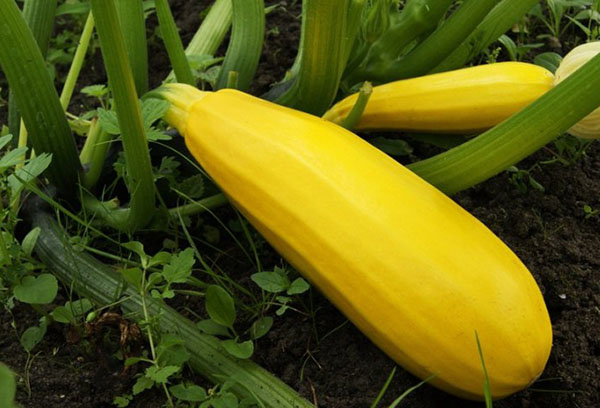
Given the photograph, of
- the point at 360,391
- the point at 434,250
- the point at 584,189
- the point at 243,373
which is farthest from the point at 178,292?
the point at 584,189

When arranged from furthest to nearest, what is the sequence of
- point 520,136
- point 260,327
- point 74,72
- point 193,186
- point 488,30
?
point 74,72
point 488,30
point 193,186
point 260,327
point 520,136

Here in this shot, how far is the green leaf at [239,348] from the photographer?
5.09ft

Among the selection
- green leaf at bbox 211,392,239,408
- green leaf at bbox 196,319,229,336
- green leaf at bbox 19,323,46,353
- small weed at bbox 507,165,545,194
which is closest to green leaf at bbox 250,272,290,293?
green leaf at bbox 196,319,229,336

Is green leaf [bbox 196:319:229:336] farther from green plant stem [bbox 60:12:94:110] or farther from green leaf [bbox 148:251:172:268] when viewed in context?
green plant stem [bbox 60:12:94:110]

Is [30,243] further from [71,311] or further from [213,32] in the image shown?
[213,32]

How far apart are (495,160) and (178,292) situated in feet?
2.29

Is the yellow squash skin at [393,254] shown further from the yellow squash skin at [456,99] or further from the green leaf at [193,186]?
the yellow squash skin at [456,99]

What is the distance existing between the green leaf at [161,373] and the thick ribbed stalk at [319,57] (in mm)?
717

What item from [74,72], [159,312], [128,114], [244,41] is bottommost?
[159,312]

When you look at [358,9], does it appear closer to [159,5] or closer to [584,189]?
[159,5]

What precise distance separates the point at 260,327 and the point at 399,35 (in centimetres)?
78

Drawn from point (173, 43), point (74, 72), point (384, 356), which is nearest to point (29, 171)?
point (173, 43)

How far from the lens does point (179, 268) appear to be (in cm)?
157

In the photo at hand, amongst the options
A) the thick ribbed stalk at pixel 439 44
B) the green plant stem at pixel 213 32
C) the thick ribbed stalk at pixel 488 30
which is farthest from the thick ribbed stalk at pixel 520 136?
the green plant stem at pixel 213 32
